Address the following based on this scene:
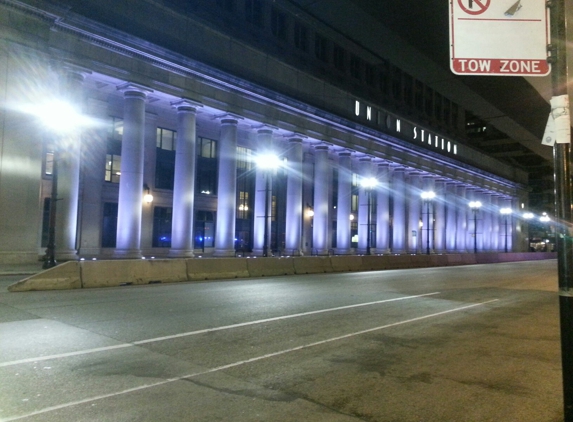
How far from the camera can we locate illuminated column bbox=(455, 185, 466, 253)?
68.7 metres

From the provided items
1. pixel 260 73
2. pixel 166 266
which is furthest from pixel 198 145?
pixel 166 266

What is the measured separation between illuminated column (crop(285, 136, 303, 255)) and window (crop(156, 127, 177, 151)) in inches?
391

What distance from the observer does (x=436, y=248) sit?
62.2 meters

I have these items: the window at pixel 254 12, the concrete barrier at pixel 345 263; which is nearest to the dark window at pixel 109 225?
the concrete barrier at pixel 345 263

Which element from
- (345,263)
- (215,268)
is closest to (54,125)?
(215,268)

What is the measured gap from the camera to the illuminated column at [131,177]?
27.3 meters

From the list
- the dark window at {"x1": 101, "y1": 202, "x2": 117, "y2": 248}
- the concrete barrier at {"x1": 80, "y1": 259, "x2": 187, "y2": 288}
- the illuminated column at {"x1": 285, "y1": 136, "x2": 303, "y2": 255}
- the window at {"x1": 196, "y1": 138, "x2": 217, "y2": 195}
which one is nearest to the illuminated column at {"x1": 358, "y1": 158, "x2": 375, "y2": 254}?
the illuminated column at {"x1": 285, "y1": 136, "x2": 303, "y2": 255}

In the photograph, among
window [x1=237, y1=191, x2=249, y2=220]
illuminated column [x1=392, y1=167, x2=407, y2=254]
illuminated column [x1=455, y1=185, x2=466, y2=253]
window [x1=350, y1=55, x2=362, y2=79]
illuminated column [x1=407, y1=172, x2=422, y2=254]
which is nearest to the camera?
window [x1=237, y1=191, x2=249, y2=220]

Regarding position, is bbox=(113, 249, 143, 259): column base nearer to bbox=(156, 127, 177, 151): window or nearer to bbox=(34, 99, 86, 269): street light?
bbox=(34, 99, 86, 269): street light

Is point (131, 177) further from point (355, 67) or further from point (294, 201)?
point (355, 67)

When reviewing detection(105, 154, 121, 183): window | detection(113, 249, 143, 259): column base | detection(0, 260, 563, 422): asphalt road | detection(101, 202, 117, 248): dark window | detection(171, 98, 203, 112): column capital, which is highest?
detection(171, 98, 203, 112): column capital

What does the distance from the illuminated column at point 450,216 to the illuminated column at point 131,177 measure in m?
50.2

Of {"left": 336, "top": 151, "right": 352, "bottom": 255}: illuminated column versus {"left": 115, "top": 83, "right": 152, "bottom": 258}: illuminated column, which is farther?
{"left": 336, "top": 151, "right": 352, "bottom": 255}: illuminated column

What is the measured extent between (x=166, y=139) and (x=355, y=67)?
26.2 metres
